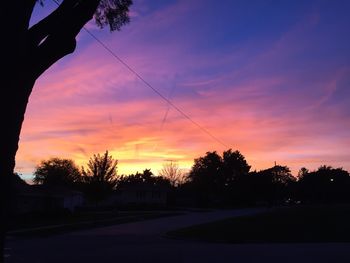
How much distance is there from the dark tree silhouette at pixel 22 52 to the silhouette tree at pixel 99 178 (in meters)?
41.9

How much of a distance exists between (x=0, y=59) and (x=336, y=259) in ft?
39.6

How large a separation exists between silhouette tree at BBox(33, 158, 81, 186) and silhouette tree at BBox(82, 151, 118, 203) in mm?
71166

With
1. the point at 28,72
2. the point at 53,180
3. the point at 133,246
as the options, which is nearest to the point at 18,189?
the point at 133,246

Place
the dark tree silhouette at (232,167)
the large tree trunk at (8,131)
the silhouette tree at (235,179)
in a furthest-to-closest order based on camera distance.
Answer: the dark tree silhouette at (232,167)
the silhouette tree at (235,179)
the large tree trunk at (8,131)

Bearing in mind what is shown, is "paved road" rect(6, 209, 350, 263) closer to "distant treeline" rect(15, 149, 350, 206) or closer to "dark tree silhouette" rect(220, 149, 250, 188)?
"distant treeline" rect(15, 149, 350, 206)

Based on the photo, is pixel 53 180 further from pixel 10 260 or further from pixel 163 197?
pixel 10 260

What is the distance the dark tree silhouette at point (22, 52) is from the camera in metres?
7.77

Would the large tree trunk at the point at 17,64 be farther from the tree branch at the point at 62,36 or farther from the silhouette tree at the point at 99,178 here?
the silhouette tree at the point at 99,178

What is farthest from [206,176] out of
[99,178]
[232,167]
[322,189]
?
[99,178]

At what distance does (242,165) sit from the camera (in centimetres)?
13212

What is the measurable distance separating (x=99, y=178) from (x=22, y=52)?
42954 millimetres

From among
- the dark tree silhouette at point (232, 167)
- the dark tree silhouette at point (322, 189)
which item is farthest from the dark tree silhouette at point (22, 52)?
the dark tree silhouette at point (322, 189)

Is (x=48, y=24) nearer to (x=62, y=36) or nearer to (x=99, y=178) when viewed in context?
(x=62, y=36)

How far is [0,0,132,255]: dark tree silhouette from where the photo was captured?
25.5ft
